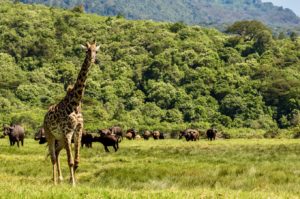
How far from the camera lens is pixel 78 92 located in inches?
646

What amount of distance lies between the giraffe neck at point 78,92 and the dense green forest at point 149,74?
70.9 meters

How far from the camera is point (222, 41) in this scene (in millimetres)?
154500

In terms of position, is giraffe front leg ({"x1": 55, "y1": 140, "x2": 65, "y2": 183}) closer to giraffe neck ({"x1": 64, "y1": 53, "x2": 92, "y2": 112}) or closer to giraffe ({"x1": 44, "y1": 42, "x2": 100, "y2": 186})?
giraffe ({"x1": 44, "y1": 42, "x2": 100, "y2": 186})

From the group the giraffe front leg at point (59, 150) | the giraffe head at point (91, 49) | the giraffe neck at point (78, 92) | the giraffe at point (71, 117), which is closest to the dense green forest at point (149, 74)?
the giraffe front leg at point (59, 150)

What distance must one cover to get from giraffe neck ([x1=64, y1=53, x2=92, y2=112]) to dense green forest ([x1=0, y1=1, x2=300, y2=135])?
70.9 m

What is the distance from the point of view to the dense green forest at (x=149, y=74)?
368 ft

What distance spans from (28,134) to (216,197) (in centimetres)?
7083

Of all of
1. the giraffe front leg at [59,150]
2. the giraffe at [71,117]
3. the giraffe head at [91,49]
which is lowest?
the giraffe front leg at [59,150]

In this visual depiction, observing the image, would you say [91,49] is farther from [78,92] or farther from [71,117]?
[71,117]

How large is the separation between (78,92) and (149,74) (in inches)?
4582

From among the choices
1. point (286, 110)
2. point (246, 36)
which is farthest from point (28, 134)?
point (246, 36)

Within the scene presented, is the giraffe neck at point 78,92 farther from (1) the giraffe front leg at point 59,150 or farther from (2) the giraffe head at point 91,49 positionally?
(1) the giraffe front leg at point 59,150

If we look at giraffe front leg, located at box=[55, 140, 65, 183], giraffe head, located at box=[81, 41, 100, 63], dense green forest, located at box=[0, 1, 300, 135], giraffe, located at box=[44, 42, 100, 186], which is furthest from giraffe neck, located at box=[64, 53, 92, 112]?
dense green forest, located at box=[0, 1, 300, 135]

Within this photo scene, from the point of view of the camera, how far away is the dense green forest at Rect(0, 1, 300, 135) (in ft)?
368
